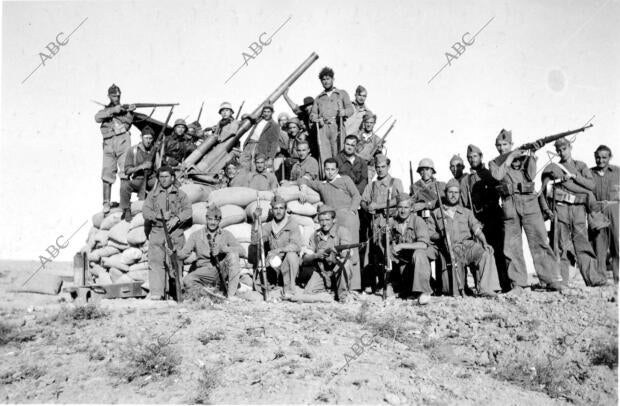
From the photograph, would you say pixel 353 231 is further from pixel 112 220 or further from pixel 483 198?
pixel 112 220

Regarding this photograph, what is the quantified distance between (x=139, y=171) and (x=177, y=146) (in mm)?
852

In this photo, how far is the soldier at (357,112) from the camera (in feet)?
32.3

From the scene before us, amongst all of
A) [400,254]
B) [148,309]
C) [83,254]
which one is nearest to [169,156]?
[83,254]

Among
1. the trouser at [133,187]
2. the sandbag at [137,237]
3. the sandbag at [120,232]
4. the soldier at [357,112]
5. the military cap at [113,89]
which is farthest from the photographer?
the soldier at [357,112]

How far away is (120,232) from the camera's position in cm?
809

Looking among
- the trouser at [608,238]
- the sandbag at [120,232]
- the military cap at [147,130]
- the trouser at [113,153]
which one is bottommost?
the trouser at [608,238]

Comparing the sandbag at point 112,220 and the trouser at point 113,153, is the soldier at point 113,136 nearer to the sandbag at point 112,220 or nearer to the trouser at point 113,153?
the trouser at point 113,153

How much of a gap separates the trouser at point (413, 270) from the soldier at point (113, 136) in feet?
15.8

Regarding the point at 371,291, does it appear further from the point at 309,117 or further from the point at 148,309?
the point at 309,117

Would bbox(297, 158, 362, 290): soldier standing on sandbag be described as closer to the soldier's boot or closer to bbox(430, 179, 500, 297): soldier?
bbox(430, 179, 500, 297): soldier

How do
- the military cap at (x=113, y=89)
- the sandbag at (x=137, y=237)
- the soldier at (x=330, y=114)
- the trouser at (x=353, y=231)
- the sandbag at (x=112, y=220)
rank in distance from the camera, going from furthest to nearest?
the soldier at (x=330, y=114), the military cap at (x=113, y=89), the sandbag at (x=112, y=220), the sandbag at (x=137, y=237), the trouser at (x=353, y=231)

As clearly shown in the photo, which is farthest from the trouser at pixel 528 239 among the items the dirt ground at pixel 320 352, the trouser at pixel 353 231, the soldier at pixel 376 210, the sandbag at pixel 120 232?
the sandbag at pixel 120 232

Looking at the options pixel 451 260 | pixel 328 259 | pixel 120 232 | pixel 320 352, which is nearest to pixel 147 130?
pixel 120 232

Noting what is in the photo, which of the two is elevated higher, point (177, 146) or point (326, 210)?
point (177, 146)
